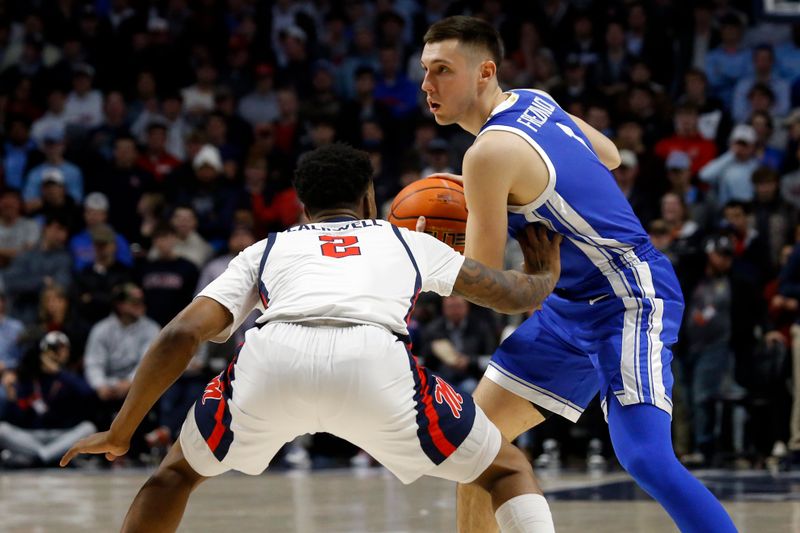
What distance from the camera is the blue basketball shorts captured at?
459 centimetres

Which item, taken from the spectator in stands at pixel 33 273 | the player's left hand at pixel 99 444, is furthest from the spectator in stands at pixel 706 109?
the player's left hand at pixel 99 444

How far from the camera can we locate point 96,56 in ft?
50.4

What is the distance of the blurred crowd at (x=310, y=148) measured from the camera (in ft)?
34.3

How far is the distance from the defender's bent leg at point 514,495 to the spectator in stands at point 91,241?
8.70 metres

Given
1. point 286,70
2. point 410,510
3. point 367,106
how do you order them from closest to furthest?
point 410,510 → point 367,106 → point 286,70

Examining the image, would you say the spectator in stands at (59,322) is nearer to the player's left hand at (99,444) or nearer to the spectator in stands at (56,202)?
the spectator in stands at (56,202)

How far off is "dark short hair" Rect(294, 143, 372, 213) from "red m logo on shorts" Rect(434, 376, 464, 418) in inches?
26.2

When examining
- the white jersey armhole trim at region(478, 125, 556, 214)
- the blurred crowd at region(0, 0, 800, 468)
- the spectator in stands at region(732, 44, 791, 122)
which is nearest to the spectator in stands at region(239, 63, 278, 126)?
the blurred crowd at region(0, 0, 800, 468)

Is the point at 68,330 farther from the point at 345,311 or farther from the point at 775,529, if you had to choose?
the point at 345,311

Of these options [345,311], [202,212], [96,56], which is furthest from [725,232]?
[96,56]

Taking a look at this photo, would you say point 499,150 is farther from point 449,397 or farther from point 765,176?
point 765,176

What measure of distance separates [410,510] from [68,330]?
5.00 m

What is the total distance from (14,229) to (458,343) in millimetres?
4646

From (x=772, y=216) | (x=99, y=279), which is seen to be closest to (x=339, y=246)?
(x=772, y=216)
